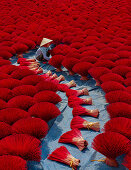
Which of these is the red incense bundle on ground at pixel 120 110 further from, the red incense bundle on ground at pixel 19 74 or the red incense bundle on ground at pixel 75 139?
the red incense bundle on ground at pixel 19 74

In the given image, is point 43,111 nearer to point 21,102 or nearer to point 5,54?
point 21,102

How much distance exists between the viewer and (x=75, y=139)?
0.87 m

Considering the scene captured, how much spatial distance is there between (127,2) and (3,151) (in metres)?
3.46

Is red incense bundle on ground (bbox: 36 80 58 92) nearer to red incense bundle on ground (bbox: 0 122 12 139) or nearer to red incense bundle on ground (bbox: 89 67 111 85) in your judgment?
red incense bundle on ground (bbox: 89 67 111 85)

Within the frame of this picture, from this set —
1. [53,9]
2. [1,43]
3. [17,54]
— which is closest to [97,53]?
[17,54]

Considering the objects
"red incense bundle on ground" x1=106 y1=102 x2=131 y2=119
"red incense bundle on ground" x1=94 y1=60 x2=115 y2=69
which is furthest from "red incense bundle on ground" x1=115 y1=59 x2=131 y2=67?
"red incense bundle on ground" x1=106 y1=102 x2=131 y2=119

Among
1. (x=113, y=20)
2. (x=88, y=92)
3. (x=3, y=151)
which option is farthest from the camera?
(x=113, y=20)

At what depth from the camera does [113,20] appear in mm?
2592

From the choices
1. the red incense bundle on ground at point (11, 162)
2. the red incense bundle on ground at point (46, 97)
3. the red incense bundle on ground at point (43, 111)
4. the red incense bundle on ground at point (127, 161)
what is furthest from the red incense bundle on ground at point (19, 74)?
the red incense bundle on ground at point (127, 161)

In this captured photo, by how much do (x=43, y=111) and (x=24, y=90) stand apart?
0.76 feet

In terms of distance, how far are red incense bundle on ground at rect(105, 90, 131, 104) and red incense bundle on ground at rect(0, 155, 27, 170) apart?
Answer: 1.77ft

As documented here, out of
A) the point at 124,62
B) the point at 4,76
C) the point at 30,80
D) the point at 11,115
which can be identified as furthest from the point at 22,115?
the point at 124,62

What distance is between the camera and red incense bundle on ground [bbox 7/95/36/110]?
1013mm

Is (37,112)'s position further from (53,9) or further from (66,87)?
(53,9)
